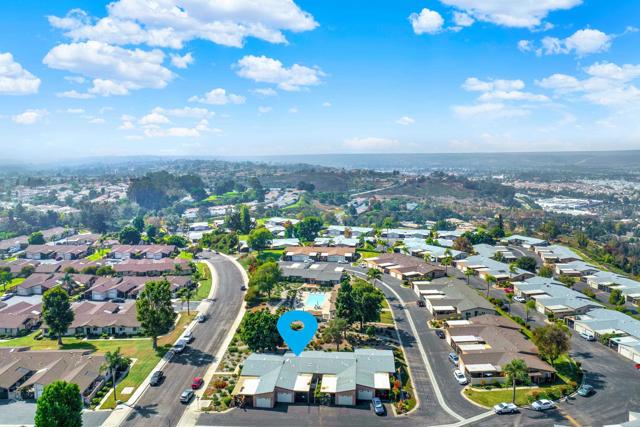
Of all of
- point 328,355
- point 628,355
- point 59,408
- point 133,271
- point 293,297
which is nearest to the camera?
point 59,408

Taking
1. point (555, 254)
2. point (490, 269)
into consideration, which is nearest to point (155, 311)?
point (490, 269)

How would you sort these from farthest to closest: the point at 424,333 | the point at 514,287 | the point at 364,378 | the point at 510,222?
1. the point at 510,222
2. the point at 514,287
3. the point at 424,333
4. the point at 364,378

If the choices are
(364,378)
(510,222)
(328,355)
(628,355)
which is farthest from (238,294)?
(510,222)

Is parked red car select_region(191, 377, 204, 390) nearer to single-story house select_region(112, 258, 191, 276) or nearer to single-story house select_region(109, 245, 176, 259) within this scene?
single-story house select_region(112, 258, 191, 276)

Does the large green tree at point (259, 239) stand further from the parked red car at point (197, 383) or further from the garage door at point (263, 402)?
the garage door at point (263, 402)

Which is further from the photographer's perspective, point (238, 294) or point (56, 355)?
A: point (238, 294)

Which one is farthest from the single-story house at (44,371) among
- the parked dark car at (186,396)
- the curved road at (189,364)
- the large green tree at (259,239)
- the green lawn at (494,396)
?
the large green tree at (259,239)

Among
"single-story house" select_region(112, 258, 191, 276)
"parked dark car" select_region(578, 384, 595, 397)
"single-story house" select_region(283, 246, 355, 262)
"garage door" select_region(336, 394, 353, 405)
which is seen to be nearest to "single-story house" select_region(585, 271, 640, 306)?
"parked dark car" select_region(578, 384, 595, 397)

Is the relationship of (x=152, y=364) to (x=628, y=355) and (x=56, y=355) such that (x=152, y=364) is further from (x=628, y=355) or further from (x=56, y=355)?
(x=628, y=355)
